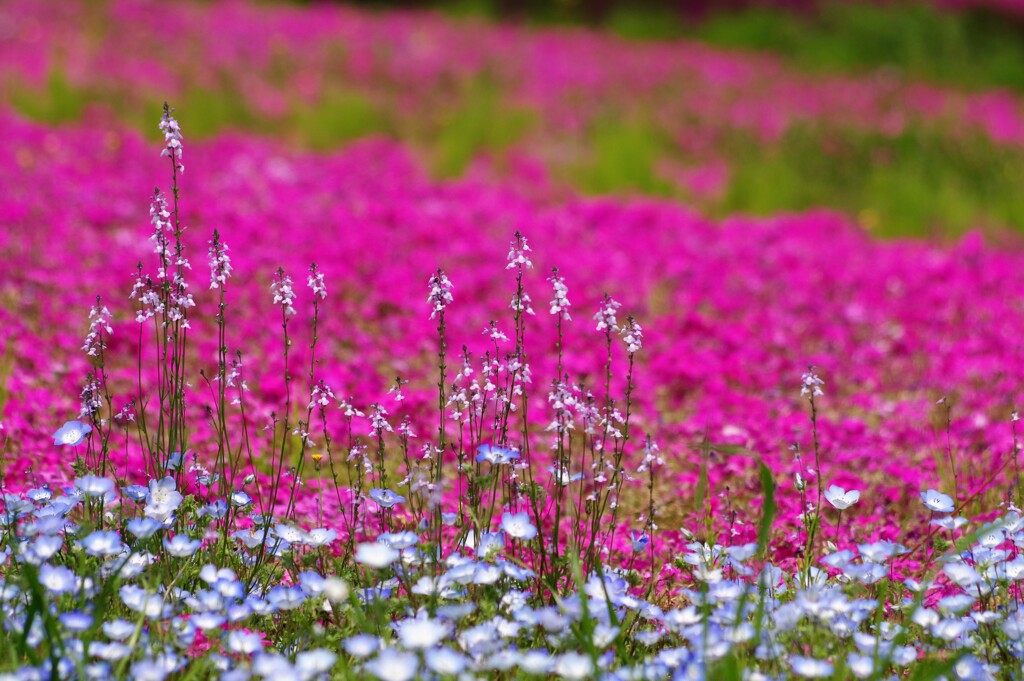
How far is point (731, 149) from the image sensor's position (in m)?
10.5

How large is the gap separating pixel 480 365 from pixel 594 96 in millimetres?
7130

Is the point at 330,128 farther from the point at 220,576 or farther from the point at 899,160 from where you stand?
the point at 220,576

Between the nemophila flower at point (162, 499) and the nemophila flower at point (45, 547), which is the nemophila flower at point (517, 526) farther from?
the nemophila flower at point (45, 547)

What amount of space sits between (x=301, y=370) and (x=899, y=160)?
7.38 m

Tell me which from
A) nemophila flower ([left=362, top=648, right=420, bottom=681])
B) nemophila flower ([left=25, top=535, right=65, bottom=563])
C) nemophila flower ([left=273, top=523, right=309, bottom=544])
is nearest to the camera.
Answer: nemophila flower ([left=362, top=648, right=420, bottom=681])

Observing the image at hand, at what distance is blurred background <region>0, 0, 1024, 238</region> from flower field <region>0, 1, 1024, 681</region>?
0.07 meters

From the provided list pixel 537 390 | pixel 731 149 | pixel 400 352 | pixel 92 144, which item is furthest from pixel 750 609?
pixel 731 149

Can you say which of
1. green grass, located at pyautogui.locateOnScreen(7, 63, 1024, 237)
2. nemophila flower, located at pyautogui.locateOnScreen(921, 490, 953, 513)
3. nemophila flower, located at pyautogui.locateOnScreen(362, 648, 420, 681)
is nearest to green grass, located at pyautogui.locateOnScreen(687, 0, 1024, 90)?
green grass, located at pyautogui.locateOnScreen(7, 63, 1024, 237)

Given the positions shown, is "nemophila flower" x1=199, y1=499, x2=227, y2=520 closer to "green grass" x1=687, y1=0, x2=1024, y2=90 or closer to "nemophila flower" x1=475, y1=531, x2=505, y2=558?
"nemophila flower" x1=475, y1=531, x2=505, y2=558

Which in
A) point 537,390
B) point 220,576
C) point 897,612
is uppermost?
point 220,576

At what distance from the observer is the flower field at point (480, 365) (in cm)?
244

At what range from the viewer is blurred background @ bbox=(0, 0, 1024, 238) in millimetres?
9562

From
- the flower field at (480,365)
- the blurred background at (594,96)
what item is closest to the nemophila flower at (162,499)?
the flower field at (480,365)

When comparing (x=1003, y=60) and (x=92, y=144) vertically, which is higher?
(x=1003, y=60)
